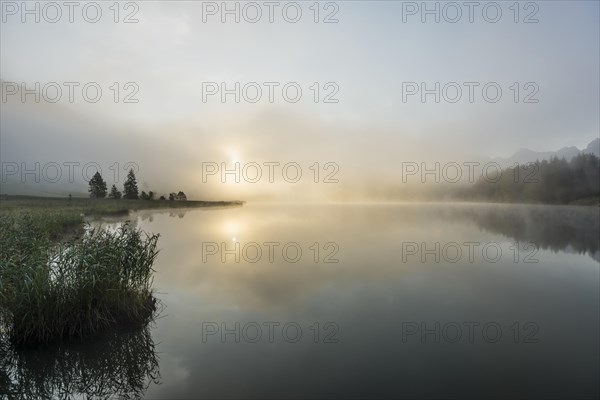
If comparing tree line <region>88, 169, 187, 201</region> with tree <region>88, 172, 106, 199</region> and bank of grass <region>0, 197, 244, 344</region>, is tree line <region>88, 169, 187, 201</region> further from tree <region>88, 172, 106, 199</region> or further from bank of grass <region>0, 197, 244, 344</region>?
bank of grass <region>0, 197, 244, 344</region>

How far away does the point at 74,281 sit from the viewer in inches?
333

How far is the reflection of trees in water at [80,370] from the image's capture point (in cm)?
652

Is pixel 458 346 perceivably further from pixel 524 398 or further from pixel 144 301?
pixel 144 301

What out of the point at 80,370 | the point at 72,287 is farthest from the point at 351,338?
the point at 72,287

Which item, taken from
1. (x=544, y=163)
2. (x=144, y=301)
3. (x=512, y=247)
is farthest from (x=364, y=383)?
(x=544, y=163)

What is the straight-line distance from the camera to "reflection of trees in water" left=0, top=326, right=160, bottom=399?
21.4 ft

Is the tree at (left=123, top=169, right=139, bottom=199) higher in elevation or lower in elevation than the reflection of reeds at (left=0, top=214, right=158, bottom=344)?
higher

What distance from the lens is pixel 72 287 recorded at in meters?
8.38

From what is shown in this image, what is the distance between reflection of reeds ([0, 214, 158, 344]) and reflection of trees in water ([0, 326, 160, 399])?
47cm

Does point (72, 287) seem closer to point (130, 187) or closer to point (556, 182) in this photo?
point (130, 187)

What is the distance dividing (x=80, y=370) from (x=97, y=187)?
91.6 metres

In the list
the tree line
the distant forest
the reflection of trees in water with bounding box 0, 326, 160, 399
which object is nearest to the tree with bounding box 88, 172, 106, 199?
the tree line

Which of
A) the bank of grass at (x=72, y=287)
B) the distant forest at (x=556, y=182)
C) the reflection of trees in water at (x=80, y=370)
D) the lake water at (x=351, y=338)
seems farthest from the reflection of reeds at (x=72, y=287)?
the distant forest at (x=556, y=182)

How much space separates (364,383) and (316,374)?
3.69ft
